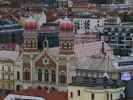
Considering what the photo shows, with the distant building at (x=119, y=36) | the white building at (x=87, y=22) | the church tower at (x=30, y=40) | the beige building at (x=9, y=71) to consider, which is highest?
the church tower at (x=30, y=40)

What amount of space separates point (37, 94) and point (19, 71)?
15.1 meters

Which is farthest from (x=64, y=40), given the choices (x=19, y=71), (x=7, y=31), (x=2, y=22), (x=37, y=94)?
(x=2, y=22)

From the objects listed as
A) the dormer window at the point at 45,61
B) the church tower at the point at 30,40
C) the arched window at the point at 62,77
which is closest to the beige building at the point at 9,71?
the church tower at the point at 30,40

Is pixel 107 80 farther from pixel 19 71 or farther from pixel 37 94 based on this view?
pixel 19 71

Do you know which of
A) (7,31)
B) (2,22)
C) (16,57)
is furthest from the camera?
(2,22)

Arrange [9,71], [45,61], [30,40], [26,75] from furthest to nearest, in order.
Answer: [9,71], [30,40], [26,75], [45,61]

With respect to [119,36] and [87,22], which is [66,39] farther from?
[87,22]

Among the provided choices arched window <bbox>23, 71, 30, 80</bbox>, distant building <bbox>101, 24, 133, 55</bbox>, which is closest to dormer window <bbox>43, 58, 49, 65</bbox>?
arched window <bbox>23, 71, 30, 80</bbox>

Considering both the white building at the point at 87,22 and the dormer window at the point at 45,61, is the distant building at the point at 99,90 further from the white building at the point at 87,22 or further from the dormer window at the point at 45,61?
the white building at the point at 87,22

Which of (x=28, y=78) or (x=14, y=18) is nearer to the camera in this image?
(x=28, y=78)

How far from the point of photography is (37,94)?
124 feet

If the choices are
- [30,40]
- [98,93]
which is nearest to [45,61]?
[30,40]

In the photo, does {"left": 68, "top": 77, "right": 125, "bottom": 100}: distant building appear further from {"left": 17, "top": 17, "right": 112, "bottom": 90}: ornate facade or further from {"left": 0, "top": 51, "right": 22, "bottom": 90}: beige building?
{"left": 0, "top": 51, "right": 22, "bottom": 90}: beige building

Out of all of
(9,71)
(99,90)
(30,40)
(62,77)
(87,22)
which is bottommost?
(87,22)
